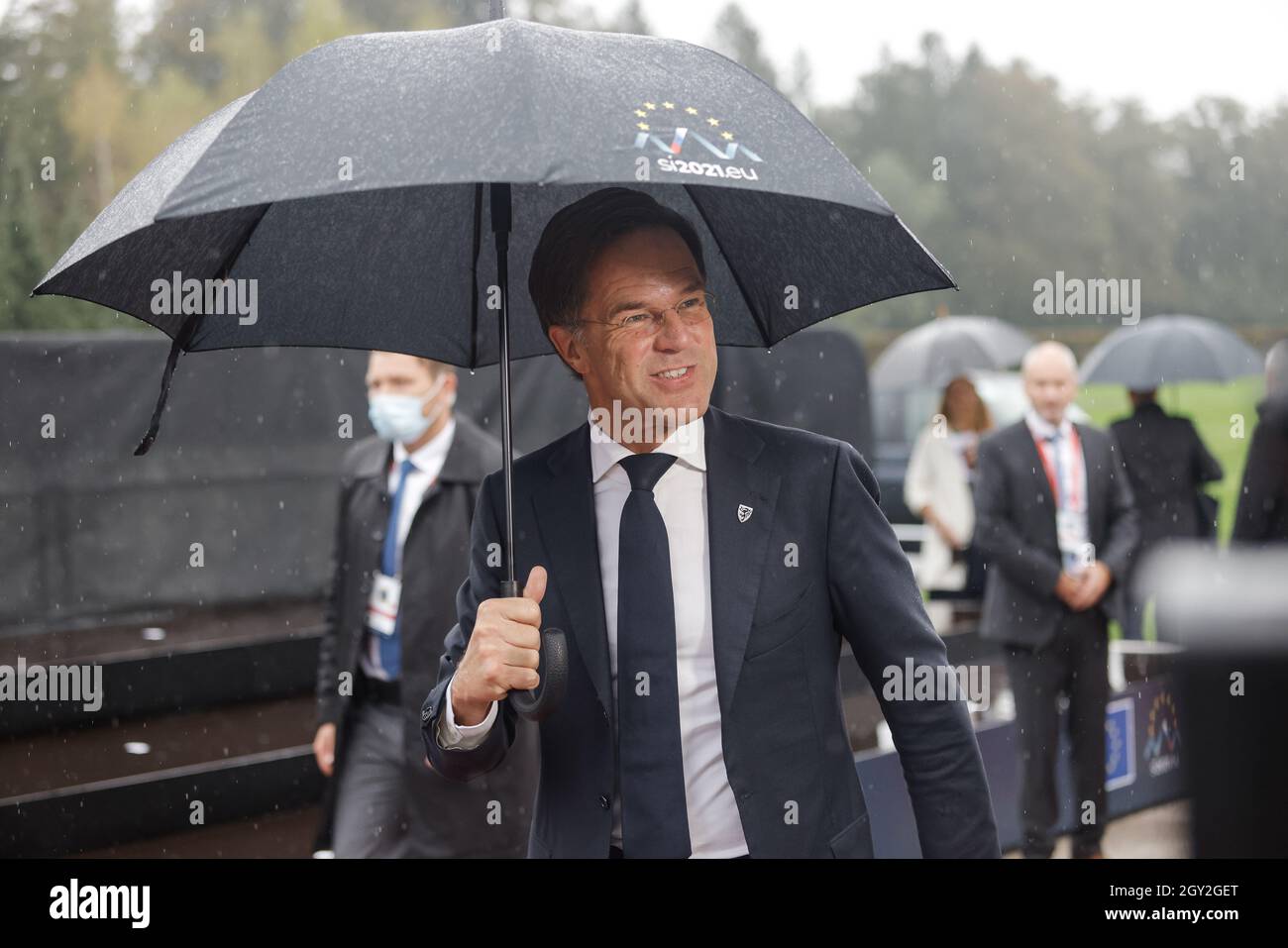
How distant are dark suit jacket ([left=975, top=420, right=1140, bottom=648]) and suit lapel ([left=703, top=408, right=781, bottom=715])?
13.9 ft

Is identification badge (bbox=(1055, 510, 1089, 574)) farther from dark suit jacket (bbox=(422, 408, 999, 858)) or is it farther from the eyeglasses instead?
the eyeglasses

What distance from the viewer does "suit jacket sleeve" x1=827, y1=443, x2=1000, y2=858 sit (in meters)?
2.34

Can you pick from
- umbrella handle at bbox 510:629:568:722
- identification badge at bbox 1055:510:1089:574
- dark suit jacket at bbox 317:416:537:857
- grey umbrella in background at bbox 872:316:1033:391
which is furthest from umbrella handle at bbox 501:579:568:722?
grey umbrella in background at bbox 872:316:1033:391

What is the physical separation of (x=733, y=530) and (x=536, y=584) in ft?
1.12

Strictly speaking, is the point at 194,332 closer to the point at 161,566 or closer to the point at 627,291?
the point at 627,291

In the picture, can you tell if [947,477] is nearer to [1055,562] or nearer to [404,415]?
[1055,562]

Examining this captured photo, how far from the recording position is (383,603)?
180 inches

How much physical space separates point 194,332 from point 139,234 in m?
0.35

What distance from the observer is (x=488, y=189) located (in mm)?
2760

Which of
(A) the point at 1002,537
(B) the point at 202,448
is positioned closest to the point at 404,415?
(A) the point at 1002,537

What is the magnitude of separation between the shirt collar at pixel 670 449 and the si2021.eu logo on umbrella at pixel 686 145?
21.2 inches
